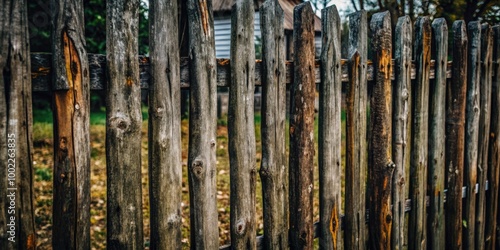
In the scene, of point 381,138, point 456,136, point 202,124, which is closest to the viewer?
point 202,124

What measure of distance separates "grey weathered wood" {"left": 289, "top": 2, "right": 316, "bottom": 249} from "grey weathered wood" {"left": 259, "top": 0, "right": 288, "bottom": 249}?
66 millimetres

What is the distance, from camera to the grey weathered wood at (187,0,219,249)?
1825 millimetres

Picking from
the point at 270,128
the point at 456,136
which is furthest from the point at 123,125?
the point at 456,136

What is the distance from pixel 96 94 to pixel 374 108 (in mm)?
11367

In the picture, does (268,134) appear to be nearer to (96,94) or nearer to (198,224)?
(198,224)

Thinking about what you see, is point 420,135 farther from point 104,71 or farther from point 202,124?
point 104,71

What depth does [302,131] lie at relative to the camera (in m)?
2.19

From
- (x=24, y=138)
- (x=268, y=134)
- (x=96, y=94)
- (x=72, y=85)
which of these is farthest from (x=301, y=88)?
(x=96, y=94)

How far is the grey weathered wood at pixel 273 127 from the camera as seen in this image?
204cm

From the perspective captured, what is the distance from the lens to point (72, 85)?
1.54m

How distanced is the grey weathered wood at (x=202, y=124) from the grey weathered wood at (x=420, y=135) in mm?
1513

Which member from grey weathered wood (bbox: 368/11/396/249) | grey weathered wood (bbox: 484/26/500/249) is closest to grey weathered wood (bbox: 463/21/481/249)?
grey weathered wood (bbox: 484/26/500/249)

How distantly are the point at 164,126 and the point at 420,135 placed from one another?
1.82 m

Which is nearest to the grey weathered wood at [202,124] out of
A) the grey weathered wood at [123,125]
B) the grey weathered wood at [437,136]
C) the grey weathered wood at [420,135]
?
the grey weathered wood at [123,125]
